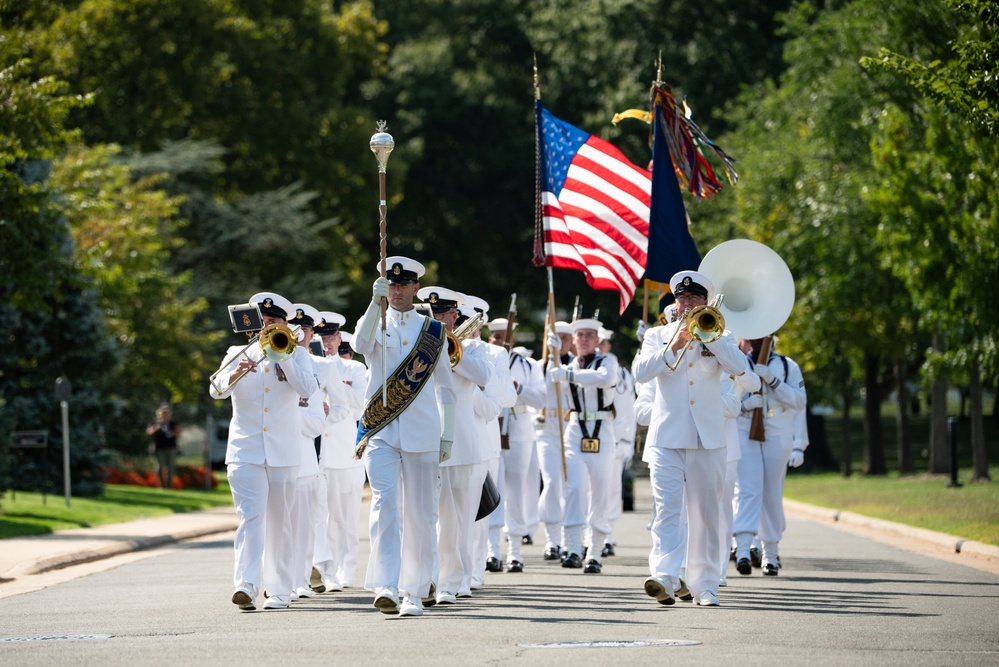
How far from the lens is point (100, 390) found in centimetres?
3366

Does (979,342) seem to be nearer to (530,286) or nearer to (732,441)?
(732,441)

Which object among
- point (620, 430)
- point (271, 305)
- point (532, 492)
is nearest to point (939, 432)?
point (620, 430)

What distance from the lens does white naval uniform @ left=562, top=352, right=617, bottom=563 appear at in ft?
53.5

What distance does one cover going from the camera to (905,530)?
21000mm

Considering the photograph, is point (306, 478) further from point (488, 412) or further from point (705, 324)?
point (705, 324)

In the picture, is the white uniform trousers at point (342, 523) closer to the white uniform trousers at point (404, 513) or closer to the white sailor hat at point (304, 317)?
the white sailor hat at point (304, 317)

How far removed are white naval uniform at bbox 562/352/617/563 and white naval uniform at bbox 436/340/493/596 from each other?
136 inches

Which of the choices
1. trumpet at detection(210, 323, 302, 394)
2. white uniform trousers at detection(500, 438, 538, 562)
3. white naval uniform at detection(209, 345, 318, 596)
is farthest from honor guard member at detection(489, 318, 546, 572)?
trumpet at detection(210, 323, 302, 394)

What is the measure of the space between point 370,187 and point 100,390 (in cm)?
1789

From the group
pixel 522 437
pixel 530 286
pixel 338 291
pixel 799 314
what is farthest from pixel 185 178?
pixel 522 437

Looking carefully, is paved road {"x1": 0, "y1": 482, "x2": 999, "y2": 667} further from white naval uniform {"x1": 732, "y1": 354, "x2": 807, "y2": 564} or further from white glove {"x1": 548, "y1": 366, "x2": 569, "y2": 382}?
white glove {"x1": 548, "y1": 366, "x2": 569, "y2": 382}

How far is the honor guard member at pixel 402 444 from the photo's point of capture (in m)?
11.6

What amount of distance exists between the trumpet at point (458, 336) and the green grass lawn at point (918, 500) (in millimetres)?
7078

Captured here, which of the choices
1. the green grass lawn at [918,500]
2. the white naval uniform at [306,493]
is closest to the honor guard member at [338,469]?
the white naval uniform at [306,493]
